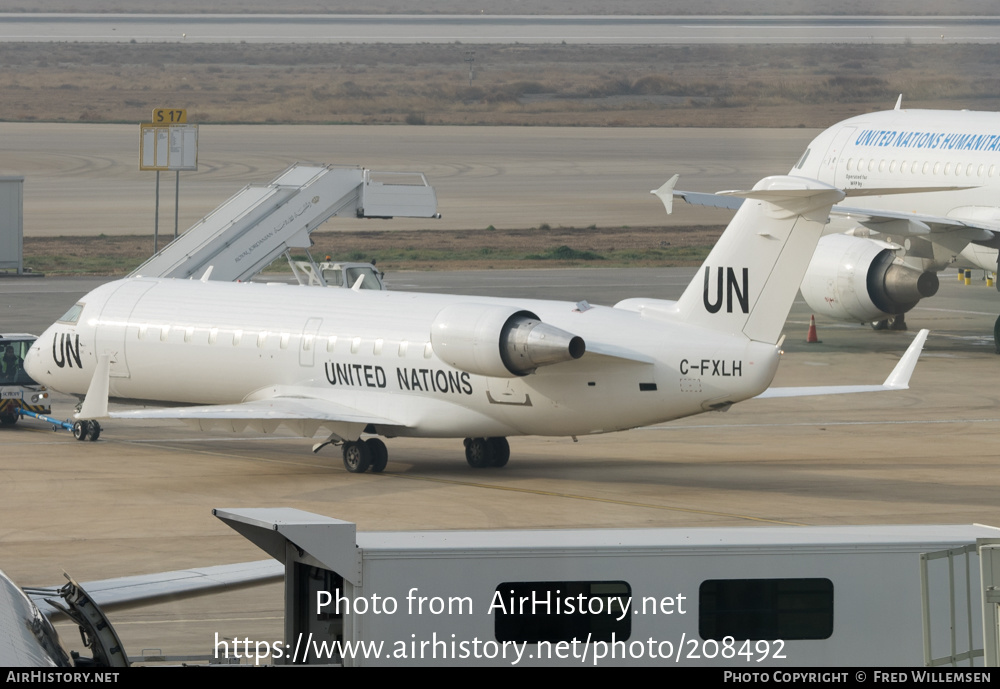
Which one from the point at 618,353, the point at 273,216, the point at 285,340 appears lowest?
the point at 618,353

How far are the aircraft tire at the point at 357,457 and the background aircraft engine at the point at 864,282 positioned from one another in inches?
768

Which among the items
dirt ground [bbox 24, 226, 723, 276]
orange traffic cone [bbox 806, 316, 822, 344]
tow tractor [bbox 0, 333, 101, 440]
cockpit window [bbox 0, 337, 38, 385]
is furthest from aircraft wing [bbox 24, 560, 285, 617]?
dirt ground [bbox 24, 226, 723, 276]

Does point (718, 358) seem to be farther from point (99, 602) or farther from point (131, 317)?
point (99, 602)

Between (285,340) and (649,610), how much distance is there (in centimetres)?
1817

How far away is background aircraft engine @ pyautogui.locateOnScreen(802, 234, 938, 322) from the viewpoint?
143 feet

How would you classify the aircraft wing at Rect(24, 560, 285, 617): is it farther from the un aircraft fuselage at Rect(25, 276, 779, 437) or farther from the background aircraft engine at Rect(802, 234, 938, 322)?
the background aircraft engine at Rect(802, 234, 938, 322)

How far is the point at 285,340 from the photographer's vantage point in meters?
28.7

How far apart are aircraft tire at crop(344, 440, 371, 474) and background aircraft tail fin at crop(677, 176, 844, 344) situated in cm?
643

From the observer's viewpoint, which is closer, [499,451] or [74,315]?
[499,451]

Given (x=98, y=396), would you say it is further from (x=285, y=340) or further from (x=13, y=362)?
(x=13, y=362)

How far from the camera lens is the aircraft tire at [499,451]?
28.5 meters

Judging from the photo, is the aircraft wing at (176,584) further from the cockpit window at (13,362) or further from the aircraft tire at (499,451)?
the cockpit window at (13,362)

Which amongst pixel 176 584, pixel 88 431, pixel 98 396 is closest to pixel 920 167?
pixel 88 431
